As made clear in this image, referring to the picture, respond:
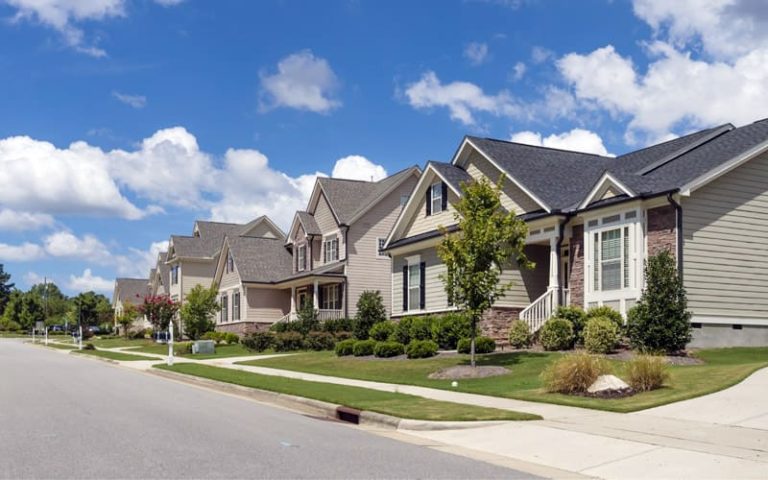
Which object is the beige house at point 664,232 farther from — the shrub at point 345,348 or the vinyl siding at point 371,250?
the vinyl siding at point 371,250

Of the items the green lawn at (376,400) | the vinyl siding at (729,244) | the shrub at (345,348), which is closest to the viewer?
the green lawn at (376,400)

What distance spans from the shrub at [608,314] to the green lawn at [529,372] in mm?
1676

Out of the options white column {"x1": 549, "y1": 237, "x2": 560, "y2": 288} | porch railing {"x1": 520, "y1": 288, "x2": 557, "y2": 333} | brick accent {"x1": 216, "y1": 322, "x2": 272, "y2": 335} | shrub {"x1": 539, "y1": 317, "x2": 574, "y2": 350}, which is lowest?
brick accent {"x1": 216, "y1": 322, "x2": 272, "y2": 335}

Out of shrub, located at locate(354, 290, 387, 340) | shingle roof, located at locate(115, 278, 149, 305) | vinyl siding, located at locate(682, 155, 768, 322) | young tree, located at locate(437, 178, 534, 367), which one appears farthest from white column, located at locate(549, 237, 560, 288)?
shingle roof, located at locate(115, 278, 149, 305)

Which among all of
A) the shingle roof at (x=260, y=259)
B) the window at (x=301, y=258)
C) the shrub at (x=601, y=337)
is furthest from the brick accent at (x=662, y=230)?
the shingle roof at (x=260, y=259)

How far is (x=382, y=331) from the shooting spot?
3184 centimetres

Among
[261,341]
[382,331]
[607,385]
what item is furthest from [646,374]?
[261,341]

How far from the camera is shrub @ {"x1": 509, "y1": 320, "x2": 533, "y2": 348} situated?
25.4 meters

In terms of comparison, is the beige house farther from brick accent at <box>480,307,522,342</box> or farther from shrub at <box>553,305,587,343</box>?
shrub at <box>553,305,587,343</box>

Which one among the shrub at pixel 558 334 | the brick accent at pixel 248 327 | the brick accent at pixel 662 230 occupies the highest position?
the brick accent at pixel 662 230

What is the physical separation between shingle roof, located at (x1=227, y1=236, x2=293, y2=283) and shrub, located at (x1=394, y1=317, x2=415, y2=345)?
71.3 feet

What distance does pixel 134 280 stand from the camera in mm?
92438

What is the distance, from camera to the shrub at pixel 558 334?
76.5 ft

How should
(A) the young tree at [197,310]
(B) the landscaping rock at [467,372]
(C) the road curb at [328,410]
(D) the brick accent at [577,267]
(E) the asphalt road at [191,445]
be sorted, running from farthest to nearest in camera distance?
(A) the young tree at [197,310] < (D) the brick accent at [577,267] < (B) the landscaping rock at [467,372] < (C) the road curb at [328,410] < (E) the asphalt road at [191,445]
